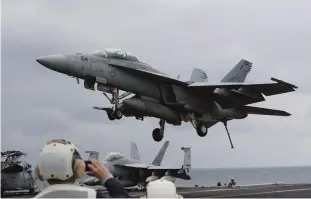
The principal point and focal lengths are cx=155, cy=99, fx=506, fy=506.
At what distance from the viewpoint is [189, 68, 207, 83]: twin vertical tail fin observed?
33.6 metres

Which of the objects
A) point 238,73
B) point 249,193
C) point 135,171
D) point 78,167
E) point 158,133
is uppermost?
point 238,73

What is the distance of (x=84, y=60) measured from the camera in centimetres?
2538

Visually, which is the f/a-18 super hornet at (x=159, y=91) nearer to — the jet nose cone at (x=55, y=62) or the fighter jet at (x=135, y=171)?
the jet nose cone at (x=55, y=62)

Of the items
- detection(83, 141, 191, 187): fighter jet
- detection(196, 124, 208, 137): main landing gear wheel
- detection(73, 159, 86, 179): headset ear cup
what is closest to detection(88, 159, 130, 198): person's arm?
detection(73, 159, 86, 179): headset ear cup

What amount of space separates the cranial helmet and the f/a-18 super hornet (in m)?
21.3

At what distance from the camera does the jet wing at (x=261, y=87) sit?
2730 centimetres

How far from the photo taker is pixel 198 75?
33969 mm

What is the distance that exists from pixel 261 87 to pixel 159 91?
5.76m

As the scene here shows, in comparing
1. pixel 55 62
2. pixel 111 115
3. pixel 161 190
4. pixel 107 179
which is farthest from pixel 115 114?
pixel 107 179

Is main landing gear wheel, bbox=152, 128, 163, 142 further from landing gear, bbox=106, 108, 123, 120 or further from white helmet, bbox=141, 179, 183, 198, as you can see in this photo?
white helmet, bbox=141, 179, 183, 198

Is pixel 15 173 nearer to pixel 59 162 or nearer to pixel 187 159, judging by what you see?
pixel 187 159

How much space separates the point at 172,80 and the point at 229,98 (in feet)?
12.1

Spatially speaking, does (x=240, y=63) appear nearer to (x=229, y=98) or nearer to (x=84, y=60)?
(x=229, y=98)

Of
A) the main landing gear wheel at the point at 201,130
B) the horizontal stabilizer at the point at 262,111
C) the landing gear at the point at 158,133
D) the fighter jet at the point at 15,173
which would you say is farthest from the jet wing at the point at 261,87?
the fighter jet at the point at 15,173
